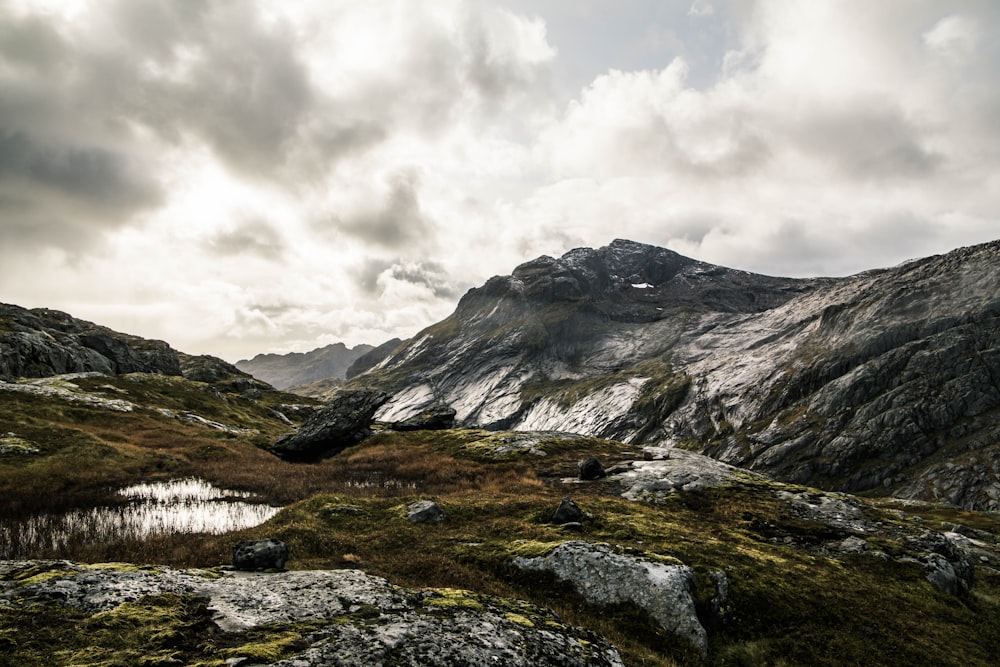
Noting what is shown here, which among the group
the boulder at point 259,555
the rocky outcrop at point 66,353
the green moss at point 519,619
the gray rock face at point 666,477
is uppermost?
the rocky outcrop at point 66,353

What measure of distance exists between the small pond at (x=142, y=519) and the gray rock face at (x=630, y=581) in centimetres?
1971

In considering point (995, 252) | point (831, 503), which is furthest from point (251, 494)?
point (995, 252)

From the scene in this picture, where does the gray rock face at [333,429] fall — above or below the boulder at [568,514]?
above

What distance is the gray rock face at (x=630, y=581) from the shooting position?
57.3 feet

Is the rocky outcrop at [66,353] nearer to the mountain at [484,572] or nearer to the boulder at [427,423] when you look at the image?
the mountain at [484,572]

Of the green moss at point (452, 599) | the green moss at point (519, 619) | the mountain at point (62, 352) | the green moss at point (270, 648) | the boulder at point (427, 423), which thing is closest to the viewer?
the green moss at point (270, 648)

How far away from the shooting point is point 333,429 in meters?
68.9

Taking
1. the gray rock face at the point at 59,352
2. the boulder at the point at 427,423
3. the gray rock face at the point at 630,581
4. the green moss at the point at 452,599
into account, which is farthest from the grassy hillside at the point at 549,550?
the gray rock face at the point at 59,352

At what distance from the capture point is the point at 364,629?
457 inches

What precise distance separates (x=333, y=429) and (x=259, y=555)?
5423cm

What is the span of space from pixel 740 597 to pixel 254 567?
773 inches

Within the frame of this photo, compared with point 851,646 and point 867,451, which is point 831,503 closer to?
point 851,646

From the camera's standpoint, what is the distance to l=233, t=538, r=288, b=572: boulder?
56.1 feet

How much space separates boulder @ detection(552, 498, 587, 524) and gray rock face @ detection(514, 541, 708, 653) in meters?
5.46
